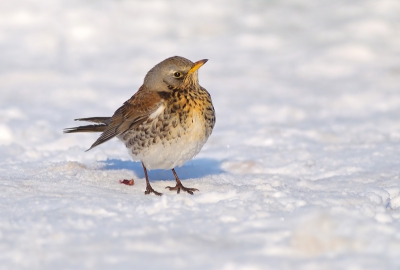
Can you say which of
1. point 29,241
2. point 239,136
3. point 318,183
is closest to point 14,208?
point 29,241

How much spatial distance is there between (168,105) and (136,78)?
610cm

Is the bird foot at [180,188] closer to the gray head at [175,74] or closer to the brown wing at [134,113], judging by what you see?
the brown wing at [134,113]

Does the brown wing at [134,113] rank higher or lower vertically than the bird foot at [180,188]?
higher

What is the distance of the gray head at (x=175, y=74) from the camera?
551cm

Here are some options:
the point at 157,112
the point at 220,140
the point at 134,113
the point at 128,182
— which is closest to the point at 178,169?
the point at 128,182

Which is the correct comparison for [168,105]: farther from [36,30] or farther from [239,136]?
[36,30]

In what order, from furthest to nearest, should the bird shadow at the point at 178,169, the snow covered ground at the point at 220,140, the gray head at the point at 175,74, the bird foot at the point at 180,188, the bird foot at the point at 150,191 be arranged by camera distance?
1. the bird shadow at the point at 178,169
2. the gray head at the point at 175,74
3. the bird foot at the point at 180,188
4. the bird foot at the point at 150,191
5. the snow covered ground at the point at 220,140

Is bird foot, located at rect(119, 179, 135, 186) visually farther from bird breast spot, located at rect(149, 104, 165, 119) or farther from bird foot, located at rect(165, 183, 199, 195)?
bird breast spot, located at rect(149, 104, 165, 119)

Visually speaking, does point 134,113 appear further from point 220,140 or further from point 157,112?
point 220,140

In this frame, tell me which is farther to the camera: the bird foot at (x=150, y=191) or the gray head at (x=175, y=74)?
the gray head at (x=175, y=74)

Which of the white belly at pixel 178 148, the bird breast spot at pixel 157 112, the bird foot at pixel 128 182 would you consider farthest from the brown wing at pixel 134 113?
the bird foot at pixel 128 182

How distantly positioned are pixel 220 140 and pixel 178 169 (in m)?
1.63

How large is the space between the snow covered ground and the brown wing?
16.0 inches

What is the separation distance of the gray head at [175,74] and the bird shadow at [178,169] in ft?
3.13
